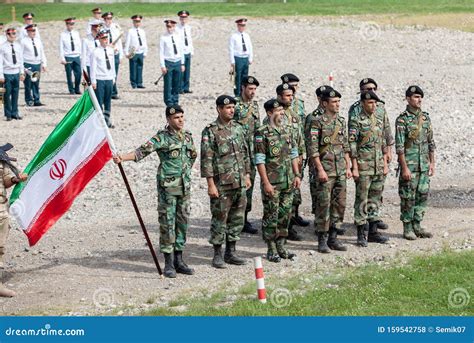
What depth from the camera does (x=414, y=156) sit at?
16844 mm

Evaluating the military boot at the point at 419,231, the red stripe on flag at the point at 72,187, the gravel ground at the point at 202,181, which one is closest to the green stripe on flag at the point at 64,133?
the red stripe on flag at the point at 72,187

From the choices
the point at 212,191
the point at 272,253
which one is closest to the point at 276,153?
the point at 212,191

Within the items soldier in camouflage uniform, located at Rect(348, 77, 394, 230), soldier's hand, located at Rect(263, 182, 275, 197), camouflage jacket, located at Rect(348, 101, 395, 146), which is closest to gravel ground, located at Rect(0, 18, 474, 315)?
soldier's hand, located at Rect(263, 182, 275, 197)

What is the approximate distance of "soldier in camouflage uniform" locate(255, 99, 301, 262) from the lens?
15648 mm

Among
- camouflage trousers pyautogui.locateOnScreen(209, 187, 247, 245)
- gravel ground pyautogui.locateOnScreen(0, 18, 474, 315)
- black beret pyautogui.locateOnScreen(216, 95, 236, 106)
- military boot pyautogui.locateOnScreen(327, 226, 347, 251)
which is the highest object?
black beret pyautogui.locateOnScreen(216, 95, 236, 106)

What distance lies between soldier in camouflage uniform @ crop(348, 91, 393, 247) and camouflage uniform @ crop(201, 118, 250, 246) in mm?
1690

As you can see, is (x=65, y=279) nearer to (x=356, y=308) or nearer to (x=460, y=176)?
(x=356, y=308)

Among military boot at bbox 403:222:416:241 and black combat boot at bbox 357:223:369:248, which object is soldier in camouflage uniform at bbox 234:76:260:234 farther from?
military boot at bbox 403:222:416:241

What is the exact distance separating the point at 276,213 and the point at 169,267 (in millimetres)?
1551

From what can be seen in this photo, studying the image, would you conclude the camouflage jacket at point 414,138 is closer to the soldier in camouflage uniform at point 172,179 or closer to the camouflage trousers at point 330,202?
the camouflage trousers at point 330,202

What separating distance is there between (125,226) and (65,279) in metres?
2.83

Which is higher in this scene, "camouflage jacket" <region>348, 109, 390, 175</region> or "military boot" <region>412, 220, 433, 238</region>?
"camouflage jacket" <region>348, 109, 390, 175</region>

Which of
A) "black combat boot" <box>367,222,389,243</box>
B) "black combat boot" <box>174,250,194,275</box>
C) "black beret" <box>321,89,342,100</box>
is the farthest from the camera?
"black combat boot" <box>367,222,389,243</box>

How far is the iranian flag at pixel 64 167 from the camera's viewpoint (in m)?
15.2
